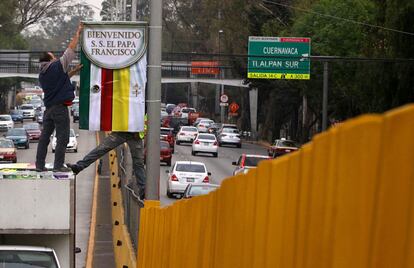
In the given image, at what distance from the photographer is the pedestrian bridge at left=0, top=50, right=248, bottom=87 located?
74438 mm

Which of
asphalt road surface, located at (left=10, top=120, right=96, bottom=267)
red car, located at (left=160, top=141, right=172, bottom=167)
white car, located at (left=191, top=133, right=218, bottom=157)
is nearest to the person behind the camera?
asphalt road surface, located at (left=10, top=120, right=96, bottom=267)

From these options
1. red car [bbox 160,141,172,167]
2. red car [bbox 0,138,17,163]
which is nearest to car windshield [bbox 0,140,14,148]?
red car [bbox 0,138,17,163]

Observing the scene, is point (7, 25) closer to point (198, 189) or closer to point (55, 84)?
point (198, 189)

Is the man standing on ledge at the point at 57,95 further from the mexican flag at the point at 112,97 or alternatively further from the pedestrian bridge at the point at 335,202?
the pedestrian bridge at the point at 335,202

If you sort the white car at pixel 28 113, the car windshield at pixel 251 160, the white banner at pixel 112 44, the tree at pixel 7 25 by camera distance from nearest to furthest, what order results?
the white banner at pixel 112 44 → the car windshield at pixel 251 160 → the tree at pixel 7 25 → the white car at pixel 28 113

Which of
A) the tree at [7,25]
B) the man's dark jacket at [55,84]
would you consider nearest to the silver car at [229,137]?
the tree at [7,25]

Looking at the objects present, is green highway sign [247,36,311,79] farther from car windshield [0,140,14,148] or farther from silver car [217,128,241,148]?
silver car [217,128,241,148]

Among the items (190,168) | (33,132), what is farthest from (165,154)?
(33,132)

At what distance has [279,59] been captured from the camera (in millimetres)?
46250

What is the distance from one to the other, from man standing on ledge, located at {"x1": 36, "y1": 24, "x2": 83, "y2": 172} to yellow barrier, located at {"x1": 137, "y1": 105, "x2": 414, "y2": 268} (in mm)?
7468

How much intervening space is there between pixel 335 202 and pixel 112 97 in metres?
11.2

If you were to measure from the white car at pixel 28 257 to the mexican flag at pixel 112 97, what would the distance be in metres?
2.60

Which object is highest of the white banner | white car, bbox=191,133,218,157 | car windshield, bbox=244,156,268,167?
the white banner

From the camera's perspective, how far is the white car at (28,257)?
12.0 metres
